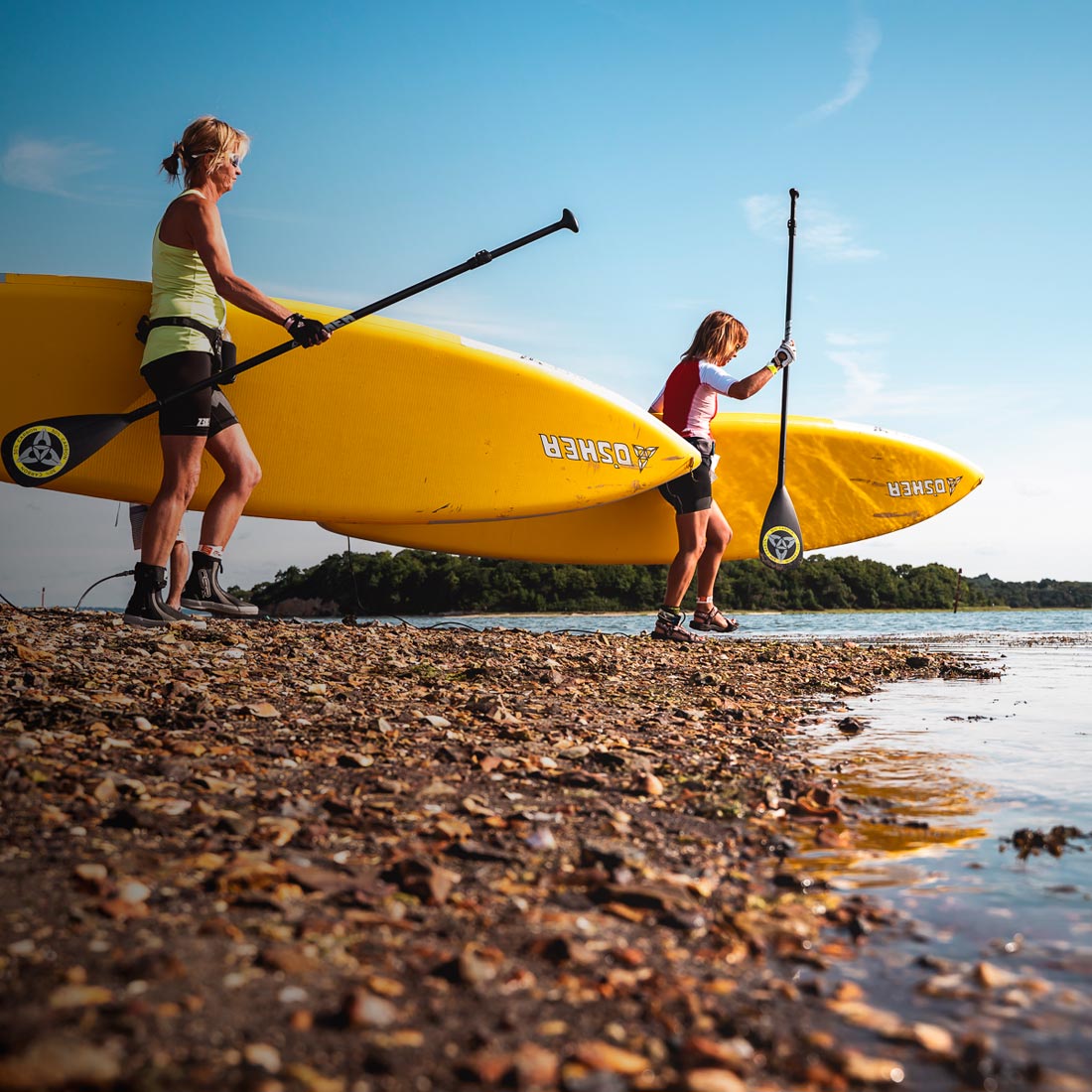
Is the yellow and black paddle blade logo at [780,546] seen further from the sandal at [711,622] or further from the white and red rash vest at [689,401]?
the white and red rash vest at [689,401]

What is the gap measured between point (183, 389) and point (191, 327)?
13.3 inches

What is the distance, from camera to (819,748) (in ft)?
11.3

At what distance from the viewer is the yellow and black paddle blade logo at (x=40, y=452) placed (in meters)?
5.40

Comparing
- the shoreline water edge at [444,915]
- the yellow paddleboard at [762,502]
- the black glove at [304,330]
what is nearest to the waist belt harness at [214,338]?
the black glove at [304,330]

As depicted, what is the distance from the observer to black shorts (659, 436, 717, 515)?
7316mm

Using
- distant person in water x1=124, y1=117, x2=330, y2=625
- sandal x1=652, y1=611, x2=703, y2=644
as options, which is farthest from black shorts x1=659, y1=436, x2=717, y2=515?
distant person in water x1=124, y1=117, x2=330, y2=625

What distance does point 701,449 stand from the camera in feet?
24.6

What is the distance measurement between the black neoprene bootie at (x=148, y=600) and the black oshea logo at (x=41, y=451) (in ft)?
4.06

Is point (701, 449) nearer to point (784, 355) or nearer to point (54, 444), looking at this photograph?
point (784, 355)

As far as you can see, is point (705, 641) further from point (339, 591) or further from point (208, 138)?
point (339, 591)

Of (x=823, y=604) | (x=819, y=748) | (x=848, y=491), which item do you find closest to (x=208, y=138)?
(x=819, y=748)

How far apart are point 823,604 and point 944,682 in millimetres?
19278

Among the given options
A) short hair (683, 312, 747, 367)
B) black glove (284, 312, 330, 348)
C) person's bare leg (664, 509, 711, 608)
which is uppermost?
short hair (683, 312, 747, 367)

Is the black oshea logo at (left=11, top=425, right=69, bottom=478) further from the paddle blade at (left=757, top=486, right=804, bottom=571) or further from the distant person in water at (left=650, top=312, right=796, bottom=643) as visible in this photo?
the paddle blade at (left=757, top=486, right=804, bottom=571)
